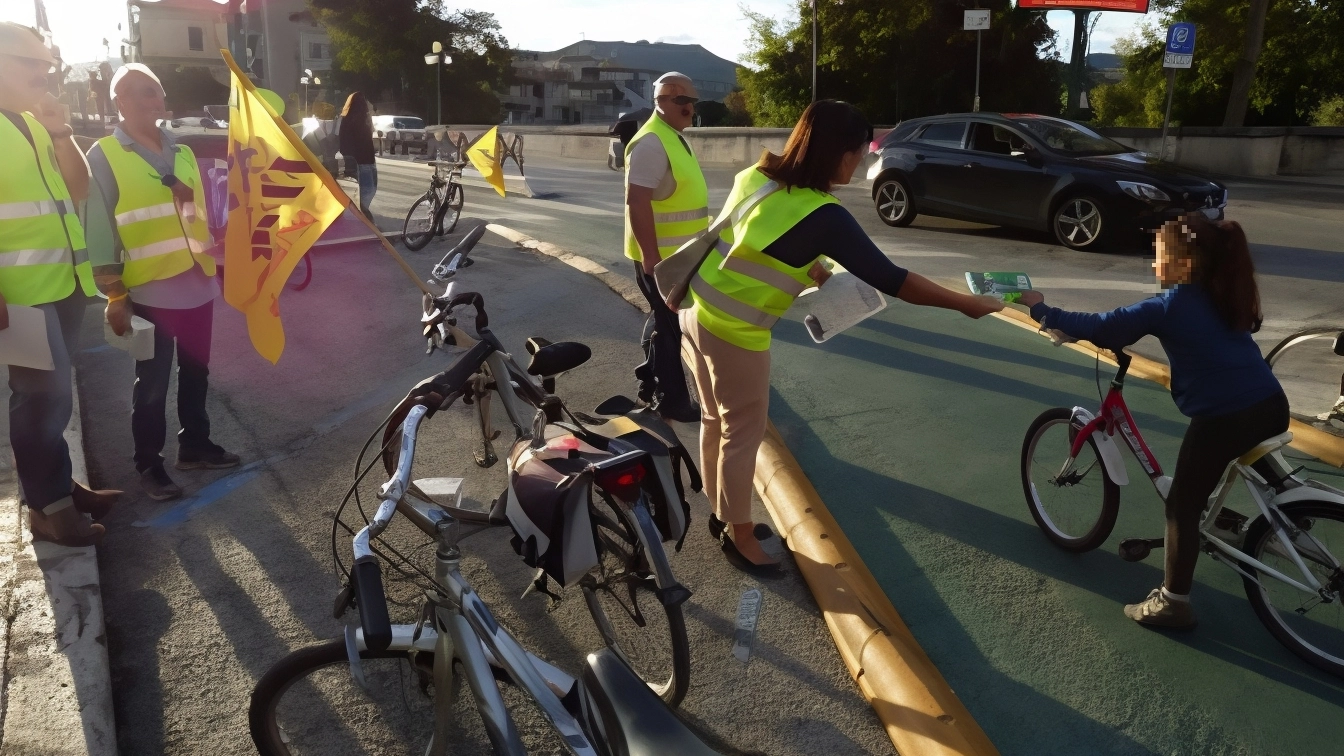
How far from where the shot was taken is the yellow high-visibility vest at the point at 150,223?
4.86 meters

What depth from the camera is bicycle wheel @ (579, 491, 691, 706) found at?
3.15 m

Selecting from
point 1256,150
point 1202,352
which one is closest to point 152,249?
point 1202,352

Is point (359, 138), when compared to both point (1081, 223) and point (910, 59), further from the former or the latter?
point (910, 59)

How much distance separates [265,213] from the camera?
3.71 metres

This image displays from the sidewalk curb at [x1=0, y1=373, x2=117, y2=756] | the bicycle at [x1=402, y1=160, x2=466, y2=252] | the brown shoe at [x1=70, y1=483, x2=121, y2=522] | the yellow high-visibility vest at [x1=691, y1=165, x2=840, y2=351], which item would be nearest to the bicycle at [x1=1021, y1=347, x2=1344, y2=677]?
the yellow high-visibility vest at [x1=691, y1=165, x2=840, y2=351]

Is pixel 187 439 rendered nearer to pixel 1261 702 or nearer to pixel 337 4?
pixel 1261 702

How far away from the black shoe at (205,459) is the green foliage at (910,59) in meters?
31.2

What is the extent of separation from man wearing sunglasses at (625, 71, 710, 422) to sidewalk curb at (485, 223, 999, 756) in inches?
45.0

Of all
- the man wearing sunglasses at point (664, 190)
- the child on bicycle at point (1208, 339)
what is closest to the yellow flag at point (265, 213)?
the man wearing sunglasses at point (664, 190)

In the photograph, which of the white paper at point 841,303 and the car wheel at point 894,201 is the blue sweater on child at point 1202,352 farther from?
the car wheel at point 894,201

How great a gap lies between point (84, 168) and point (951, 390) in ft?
16.4

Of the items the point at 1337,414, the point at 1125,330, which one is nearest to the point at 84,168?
the point at 1125,330

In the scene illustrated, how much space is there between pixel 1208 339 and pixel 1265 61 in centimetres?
3137

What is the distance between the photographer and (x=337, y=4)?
2736 inches
